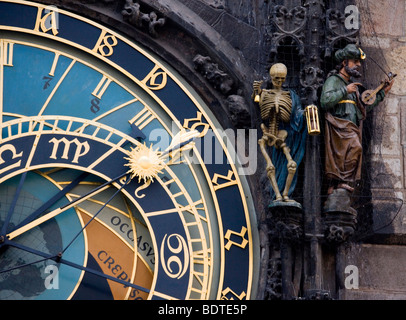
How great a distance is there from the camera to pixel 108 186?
1057 centimetres

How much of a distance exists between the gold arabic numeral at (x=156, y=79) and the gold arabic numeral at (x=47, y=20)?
66cm

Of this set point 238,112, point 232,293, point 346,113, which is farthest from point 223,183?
point 346,113

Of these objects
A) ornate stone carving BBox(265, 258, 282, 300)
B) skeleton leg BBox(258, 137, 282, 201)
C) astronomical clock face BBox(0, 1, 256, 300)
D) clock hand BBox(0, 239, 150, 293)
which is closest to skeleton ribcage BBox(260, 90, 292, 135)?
skeleton leg BBox(258, 137, 282, 201)

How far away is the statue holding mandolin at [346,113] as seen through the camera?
415 inches

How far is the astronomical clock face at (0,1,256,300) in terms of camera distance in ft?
34.0

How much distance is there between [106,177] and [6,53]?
1047mm

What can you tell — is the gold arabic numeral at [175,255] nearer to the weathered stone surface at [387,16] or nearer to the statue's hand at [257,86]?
the statue's hand at [257,86]

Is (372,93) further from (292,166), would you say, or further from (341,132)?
(292,166)

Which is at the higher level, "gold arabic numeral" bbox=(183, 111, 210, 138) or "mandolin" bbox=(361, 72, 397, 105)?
"mandolin" bbox=(361, 72, 397, 105)

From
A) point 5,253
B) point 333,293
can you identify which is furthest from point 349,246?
point 5,253

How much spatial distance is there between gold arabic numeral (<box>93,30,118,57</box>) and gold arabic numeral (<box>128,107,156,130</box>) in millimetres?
440

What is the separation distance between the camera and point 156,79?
35.6ft

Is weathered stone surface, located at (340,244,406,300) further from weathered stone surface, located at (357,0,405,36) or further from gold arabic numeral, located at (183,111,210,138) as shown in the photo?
weathered stone surface, located at (357,0,405,36)
